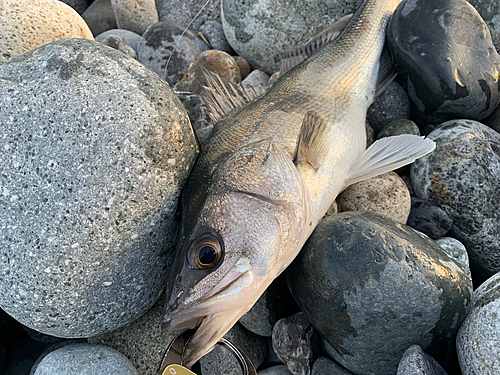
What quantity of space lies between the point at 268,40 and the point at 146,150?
2820mm

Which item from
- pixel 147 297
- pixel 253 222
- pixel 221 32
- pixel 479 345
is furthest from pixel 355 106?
pixel 221 32

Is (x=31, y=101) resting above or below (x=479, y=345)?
above

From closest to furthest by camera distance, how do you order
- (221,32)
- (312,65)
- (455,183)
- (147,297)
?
(147,297), (455,183), (312,65), (221,32)

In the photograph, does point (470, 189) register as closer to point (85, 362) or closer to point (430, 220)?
point (430, 220)

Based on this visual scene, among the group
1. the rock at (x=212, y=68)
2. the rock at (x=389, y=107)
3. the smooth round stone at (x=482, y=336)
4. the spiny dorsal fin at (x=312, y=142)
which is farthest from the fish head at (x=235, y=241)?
the rock at (x=212, y=68)

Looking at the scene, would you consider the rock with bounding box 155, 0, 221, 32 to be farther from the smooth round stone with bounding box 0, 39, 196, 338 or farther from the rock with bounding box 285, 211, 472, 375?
the rock with bounding box 285, 211, 472, 375

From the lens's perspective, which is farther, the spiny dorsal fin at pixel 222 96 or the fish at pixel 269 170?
the spiny dorsal fin at pixel 222 96

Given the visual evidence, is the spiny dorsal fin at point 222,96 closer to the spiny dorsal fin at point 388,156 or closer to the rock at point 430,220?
the spiny dorsal fin at point 388,156

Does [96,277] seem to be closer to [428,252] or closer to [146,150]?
[146,150]

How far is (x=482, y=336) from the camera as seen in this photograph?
217cm

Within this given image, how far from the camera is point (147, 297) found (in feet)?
8.77

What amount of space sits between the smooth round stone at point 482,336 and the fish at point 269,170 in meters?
1.06

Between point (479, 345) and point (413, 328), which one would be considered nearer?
point (479, 345)

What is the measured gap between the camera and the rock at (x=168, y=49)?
4.94 metres
